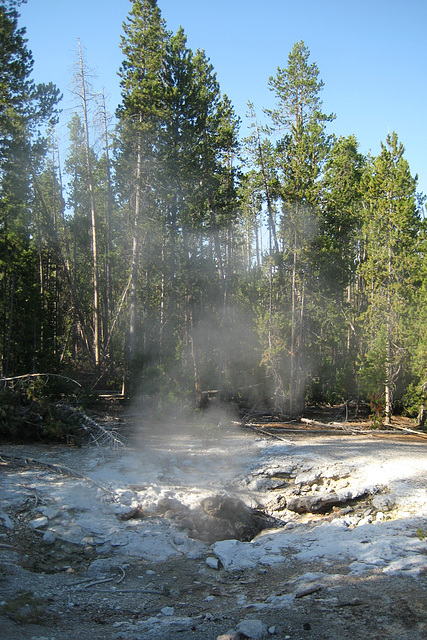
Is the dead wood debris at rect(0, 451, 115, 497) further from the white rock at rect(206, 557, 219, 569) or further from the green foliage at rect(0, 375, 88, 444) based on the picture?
the white rock at rect(206, 557, 219, 569)

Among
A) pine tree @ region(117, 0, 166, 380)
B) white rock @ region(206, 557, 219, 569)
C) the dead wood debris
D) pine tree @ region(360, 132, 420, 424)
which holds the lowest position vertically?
white rock @ region(206, 557, 219, 569)

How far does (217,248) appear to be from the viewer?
84.3 feet

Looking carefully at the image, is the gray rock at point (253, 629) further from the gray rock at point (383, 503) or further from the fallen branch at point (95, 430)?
the fallen branch at point (95, 430)

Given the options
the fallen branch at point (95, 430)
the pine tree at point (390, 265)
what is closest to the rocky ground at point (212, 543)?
the fallen branch at point (95, 430)

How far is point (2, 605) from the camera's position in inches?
254

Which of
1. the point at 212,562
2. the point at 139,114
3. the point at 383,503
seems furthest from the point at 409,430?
the point at 139,114

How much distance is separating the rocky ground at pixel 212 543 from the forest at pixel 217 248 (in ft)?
20.7

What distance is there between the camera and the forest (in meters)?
19.1

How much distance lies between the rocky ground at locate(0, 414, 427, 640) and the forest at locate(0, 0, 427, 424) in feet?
20.7

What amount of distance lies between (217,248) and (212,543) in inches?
715

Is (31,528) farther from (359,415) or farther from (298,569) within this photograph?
(359,415)

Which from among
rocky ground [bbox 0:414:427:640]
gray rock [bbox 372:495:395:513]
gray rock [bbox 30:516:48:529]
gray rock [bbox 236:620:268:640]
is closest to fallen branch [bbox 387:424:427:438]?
rocky ground [bbox 0:414:427:640]

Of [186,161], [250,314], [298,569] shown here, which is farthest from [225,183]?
[298,569]

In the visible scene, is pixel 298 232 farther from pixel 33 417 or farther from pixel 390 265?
pixel 33 417
